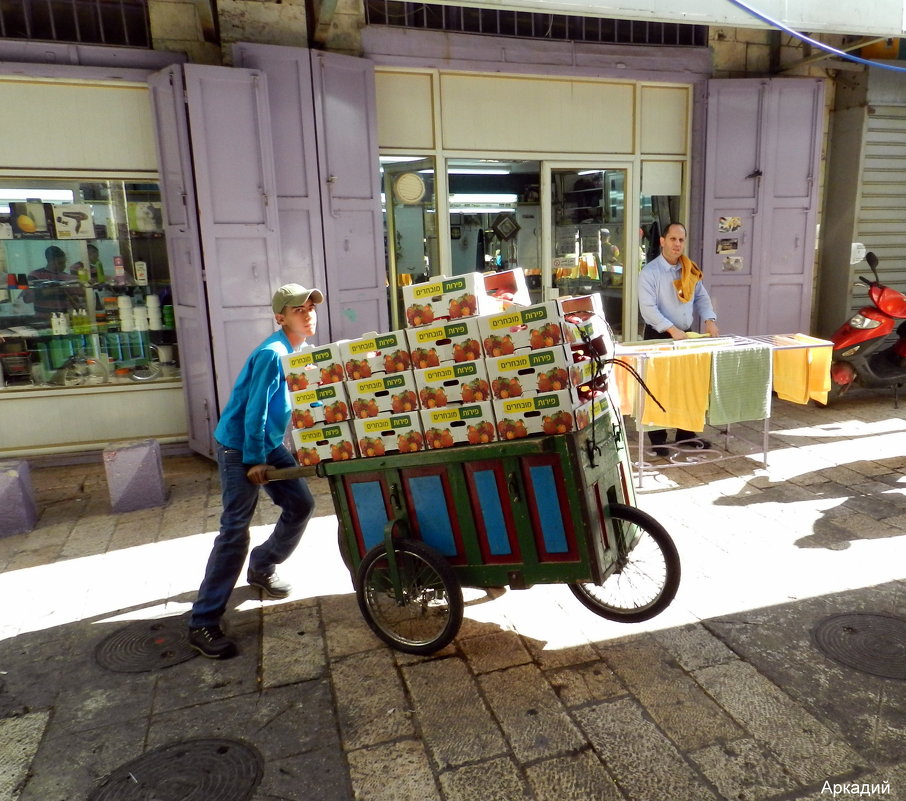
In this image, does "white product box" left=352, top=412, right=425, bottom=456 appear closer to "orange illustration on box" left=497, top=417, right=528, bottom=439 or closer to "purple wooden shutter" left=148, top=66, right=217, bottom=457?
"orange illustration on box" left=497, top=417, right=528, bottom=439

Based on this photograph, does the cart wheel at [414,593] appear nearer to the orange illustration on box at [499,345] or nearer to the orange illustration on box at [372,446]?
the orange illustration on box at [372,446]

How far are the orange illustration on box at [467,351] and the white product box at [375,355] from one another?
0.26 metres

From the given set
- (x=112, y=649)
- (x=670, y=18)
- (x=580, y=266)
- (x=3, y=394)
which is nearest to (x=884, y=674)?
(x=112, y=649)

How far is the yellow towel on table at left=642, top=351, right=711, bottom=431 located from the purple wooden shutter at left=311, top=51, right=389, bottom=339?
120 inches

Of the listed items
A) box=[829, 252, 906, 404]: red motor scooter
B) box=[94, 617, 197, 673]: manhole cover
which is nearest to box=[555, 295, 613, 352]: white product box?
box=[94, 617, 197, 673]: manhole cover

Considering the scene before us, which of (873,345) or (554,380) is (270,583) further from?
(873,345)

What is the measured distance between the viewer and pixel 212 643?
3943 millimetres

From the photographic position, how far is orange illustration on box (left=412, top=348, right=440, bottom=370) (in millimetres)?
3562

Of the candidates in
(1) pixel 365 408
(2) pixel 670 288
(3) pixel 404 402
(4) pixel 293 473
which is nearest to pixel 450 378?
(3) pixel 404 402

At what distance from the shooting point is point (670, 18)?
5523 mm

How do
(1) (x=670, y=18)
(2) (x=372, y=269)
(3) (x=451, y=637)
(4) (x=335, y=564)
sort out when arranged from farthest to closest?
(2) (x=372, y=269) → (1) (x=670, y=18) → (4) (x=335, y=564) → (3) (x=451, y=637)

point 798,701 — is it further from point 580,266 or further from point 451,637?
point 580,266

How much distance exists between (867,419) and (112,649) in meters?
7.80

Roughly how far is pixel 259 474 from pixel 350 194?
4.33 meters
